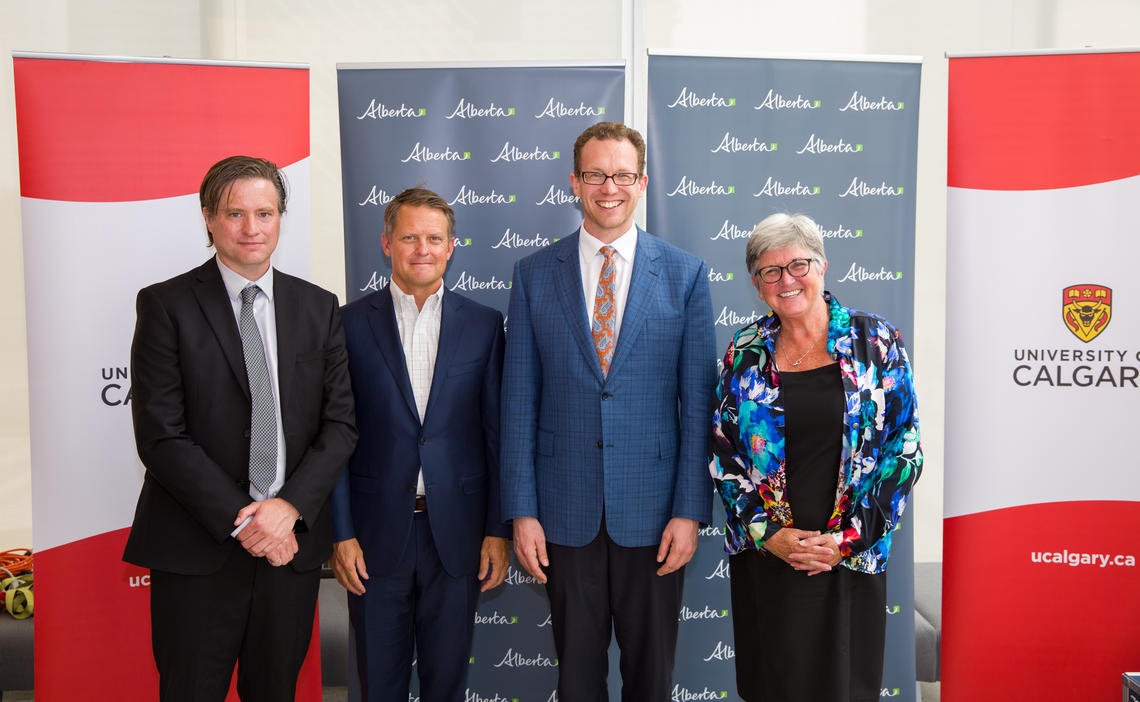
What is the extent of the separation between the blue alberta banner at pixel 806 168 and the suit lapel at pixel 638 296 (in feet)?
2.30

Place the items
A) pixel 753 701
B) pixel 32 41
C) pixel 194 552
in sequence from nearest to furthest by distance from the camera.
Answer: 1. pixel 194 552
2. pixel 753 701
3. pixel 32 41

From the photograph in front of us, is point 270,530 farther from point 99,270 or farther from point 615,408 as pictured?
point 99,270

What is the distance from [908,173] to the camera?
2.86 m

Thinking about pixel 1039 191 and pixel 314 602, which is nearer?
pixel 314 602

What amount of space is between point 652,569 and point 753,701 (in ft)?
1.53

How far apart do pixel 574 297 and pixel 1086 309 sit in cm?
206

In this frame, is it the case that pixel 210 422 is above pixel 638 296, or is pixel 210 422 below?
below

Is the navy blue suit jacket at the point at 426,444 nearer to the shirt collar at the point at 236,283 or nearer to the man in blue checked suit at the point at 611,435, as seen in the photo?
the man in blue checked suit at the point at 611,435

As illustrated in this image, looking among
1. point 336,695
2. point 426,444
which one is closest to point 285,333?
point 426,444

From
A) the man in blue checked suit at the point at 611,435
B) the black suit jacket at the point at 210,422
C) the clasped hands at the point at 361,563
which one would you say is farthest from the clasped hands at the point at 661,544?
the black suit jacket at the point at 210,422

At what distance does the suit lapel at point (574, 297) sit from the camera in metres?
2.05

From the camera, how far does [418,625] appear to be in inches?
87.3

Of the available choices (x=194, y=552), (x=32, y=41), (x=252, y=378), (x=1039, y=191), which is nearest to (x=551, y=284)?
(x=252, y=378)

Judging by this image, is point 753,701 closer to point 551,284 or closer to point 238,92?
point 551,284
